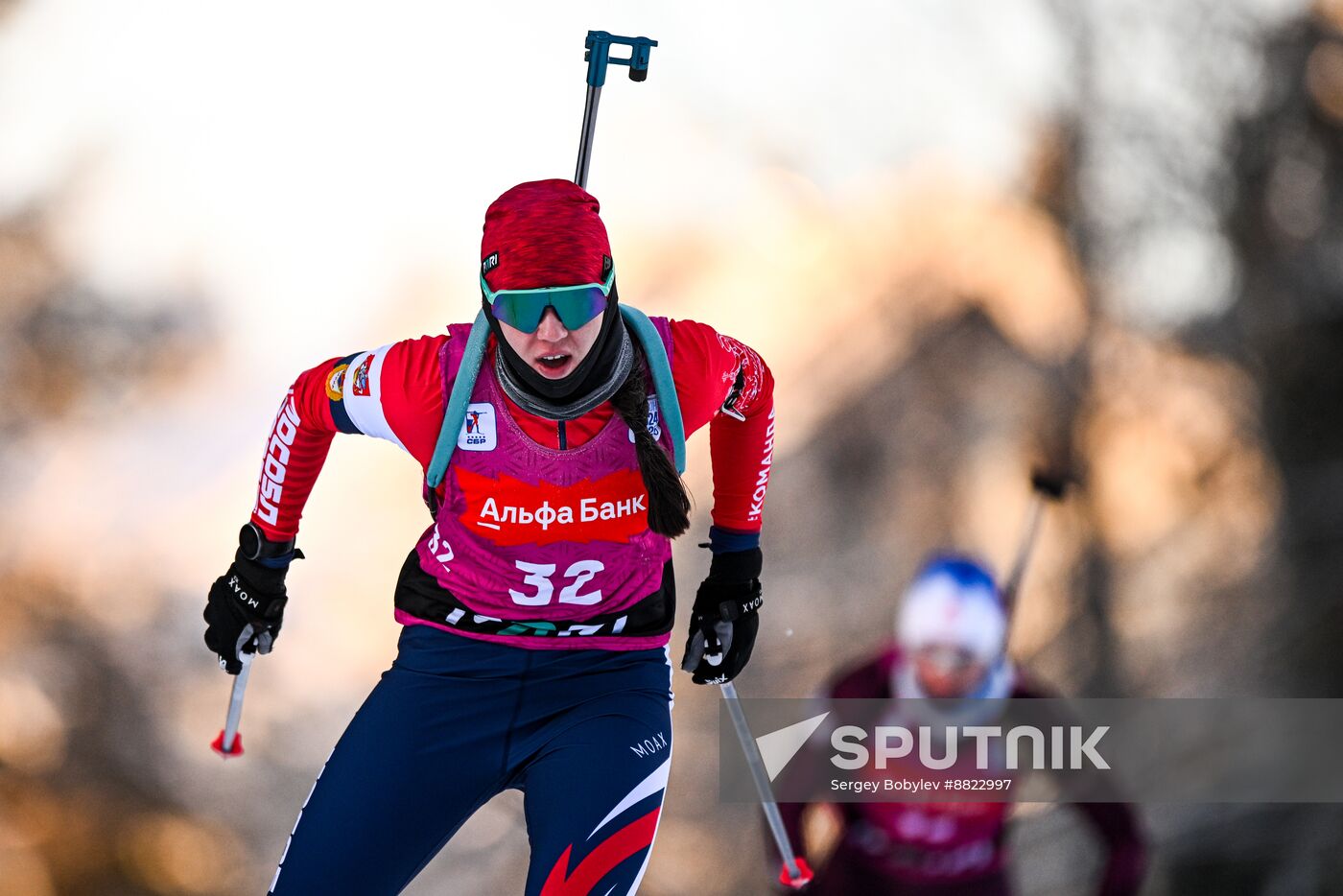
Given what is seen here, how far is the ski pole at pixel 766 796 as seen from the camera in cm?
230

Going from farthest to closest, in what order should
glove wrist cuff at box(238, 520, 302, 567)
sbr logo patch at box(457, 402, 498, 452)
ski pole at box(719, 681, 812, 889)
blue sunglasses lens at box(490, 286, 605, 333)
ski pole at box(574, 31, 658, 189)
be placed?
ski pole at box(719, 681, 812, 889) < ski pole at box(574, 31, 658, 189) < glove wrist cuff at box(238, 520, 302, 567) < sbr logo patch at box(457, 402, 498, 452) < blue sunglasses lens at box(490, 286, 605, 333)

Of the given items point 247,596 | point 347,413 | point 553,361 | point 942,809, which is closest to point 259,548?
point 247,596

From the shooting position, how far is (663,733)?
185 centimetres

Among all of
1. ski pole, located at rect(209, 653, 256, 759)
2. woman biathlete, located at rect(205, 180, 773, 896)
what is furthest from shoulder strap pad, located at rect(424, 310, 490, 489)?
ski pole, located at rect(209, 653, 256, 759)

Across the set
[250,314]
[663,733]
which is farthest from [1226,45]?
[663,733]

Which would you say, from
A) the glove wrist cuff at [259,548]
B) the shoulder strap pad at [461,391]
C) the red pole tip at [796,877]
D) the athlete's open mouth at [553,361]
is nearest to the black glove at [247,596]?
the glove wrist cuff at [259,548]

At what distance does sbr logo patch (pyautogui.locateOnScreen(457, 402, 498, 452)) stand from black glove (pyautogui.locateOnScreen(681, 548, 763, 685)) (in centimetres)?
55

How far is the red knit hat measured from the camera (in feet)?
5.48

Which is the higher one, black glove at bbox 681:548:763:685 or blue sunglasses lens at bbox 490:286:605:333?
blue sunglasses lens at bbox 490:286:605:333

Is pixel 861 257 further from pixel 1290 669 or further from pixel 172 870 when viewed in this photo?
pixel 172 870

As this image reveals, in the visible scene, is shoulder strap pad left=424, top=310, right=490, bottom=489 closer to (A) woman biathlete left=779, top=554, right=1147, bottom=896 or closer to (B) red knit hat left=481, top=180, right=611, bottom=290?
(B) red knit hat left=481, top=180, right=611, bottom=290

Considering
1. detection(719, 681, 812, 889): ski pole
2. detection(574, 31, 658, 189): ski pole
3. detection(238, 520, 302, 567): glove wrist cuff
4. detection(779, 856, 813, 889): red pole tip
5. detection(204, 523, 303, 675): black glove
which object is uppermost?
detection(574, 31, 658, 189): ski pole

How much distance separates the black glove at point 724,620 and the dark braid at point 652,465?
0.41 metres

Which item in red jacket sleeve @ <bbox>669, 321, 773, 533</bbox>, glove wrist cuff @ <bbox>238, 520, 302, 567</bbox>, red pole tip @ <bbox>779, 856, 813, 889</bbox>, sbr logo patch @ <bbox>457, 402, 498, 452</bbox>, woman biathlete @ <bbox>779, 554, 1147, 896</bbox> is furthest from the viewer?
woman biathlete @ <bbox>779, 554, 1147, 896</bbox>
